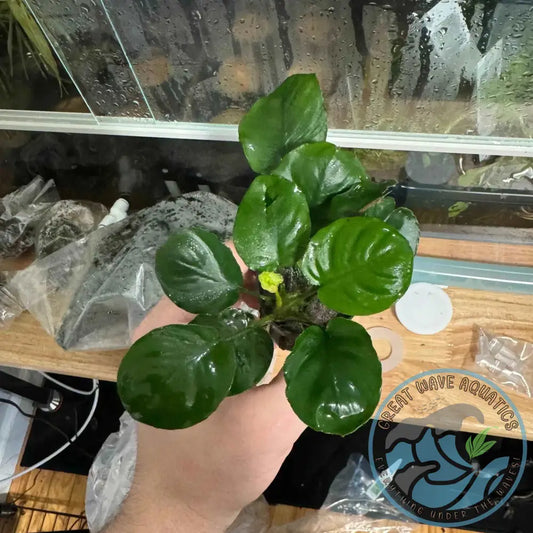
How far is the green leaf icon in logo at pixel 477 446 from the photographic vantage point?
98cm

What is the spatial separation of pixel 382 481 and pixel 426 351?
30 centimetres

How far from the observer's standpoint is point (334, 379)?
0.40m

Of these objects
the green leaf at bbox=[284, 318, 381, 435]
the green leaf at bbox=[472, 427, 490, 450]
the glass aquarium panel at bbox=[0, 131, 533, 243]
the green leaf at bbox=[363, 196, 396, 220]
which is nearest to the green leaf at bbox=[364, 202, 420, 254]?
the green leaf at bbox=[363, 196, 396, 220]

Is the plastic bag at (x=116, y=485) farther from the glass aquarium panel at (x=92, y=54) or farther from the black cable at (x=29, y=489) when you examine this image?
the glass aquarium panel at (x=92, y=54)

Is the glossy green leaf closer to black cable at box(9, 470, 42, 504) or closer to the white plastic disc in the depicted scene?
the white plastic disc

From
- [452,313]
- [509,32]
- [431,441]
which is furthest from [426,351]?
[509,32]

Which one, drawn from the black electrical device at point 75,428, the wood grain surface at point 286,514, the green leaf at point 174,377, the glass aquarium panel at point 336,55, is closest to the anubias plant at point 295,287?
the green leaf at point 174,377

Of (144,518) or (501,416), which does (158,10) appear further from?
(501,416)

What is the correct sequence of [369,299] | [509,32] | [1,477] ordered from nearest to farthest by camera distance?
[369,299] → [509,32] → [1,477]

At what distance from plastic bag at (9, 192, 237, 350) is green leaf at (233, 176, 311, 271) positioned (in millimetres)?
456

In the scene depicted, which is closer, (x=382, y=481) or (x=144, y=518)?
(x=144, y=518)

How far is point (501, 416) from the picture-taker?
84 cm

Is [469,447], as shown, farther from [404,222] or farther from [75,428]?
[75,428]

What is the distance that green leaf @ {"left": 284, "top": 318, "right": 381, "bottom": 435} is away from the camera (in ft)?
1.29
